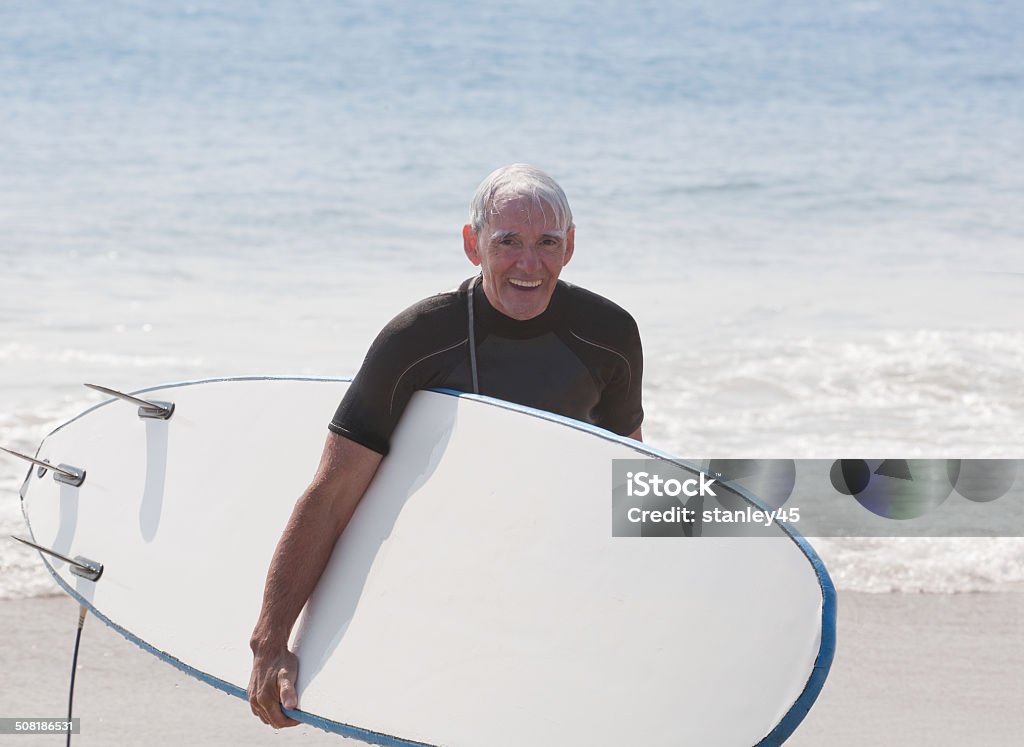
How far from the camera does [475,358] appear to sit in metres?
2.11

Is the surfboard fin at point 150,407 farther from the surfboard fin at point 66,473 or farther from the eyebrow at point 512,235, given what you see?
the eyebrow at point 512,235

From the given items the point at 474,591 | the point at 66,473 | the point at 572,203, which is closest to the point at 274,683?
the point at 474,591

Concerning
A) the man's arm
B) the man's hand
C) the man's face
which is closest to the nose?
the man's face

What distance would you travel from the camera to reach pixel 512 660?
2031 millimetres

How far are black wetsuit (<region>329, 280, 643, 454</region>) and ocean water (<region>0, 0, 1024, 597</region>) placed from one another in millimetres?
2109

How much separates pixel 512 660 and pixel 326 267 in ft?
24.6

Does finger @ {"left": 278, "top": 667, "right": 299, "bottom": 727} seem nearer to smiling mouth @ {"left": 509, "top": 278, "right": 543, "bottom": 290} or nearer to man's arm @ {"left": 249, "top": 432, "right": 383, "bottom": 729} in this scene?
man's arm @ {"left": 249, "top": 432, "right": 383, "bottom": 729}

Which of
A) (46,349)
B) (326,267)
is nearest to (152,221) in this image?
(326,267)

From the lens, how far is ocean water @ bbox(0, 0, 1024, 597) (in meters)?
6.08

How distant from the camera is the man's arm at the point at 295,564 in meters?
2.06

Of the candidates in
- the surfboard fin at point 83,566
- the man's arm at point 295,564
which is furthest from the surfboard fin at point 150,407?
the man's arm at point 295,564

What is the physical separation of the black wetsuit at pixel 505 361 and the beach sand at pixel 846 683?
4.43 ft

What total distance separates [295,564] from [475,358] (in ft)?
1.46

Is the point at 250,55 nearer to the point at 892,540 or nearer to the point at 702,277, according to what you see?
the point at 702,277
